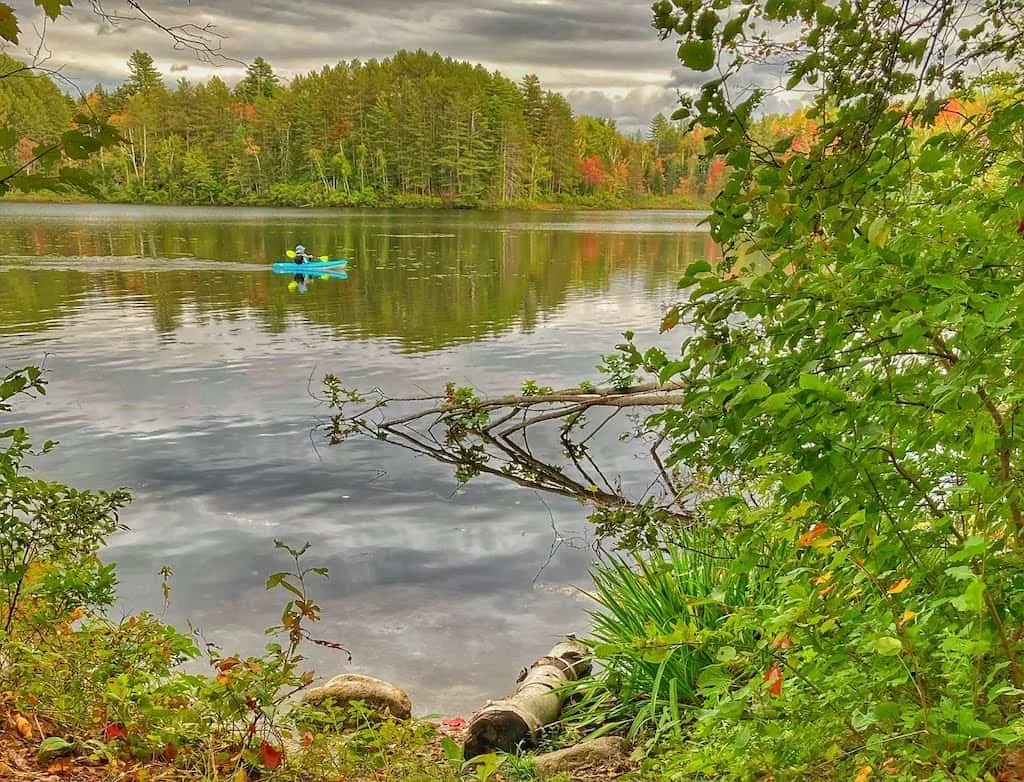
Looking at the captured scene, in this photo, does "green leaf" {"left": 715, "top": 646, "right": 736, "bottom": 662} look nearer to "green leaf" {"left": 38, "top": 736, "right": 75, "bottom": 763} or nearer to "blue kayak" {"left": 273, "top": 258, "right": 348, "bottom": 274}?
"green leaf" {"left": 38, "top": 736, "right": 75, "bottom": 763}

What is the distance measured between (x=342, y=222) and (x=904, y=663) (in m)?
61.0

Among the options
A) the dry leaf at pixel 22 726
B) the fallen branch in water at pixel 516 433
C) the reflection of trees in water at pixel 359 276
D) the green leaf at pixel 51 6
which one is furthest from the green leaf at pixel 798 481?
the reflection of trees in water at pixel 359 276

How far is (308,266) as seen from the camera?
1230 inches

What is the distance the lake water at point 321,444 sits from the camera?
7.60 metres

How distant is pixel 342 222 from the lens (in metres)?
60.4

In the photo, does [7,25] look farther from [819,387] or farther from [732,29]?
[819,387]

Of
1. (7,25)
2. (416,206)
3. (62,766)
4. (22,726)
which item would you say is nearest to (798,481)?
(7,25)

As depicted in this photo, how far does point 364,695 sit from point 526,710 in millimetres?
1160

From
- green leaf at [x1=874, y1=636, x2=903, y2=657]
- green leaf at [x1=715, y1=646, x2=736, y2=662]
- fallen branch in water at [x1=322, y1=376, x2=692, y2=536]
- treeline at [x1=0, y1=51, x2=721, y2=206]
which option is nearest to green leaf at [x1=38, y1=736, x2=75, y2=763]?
green leaf at [x1=715, y1=646, x2=736, y2=662]

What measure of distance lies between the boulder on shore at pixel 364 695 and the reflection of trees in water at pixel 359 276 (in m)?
13.5

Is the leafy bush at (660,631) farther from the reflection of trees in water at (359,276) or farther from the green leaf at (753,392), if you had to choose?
the reflection of trees in water at (359,276)

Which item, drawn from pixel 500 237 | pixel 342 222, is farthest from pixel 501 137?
pixel 500 237

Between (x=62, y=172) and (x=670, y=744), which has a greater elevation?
(x=62, y=172)

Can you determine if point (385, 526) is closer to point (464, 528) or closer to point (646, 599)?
point (464, 528)
